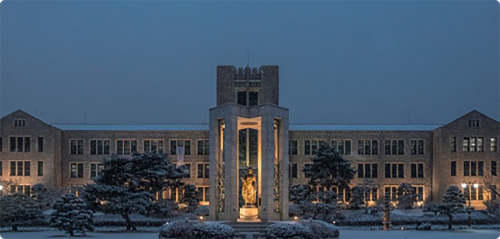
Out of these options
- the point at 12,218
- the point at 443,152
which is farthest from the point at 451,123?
the point at 12,218

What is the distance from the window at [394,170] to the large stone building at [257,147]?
0.09m

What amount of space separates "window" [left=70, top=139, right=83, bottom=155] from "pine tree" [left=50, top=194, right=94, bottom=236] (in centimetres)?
2353

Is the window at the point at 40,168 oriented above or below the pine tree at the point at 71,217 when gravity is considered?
above

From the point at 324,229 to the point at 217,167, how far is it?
6130 mm

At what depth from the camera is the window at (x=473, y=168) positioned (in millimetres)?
53031

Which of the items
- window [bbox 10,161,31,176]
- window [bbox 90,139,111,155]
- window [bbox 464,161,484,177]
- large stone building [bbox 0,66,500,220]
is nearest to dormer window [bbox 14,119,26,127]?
large stone building [bbox 0,66,500,220]

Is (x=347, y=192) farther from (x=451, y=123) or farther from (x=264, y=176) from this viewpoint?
(x=264, y=176)

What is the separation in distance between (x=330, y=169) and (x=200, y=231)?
2494cm

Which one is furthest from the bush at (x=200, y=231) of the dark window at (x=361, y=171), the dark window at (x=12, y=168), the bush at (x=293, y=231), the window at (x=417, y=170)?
the window at (x=417, y=170)

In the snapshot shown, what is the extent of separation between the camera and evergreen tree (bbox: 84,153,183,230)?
35.2 m

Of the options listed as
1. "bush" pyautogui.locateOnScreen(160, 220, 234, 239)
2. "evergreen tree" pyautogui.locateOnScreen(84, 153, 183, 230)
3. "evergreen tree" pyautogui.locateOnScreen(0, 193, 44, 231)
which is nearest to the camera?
"bush" pyautogui.locateOnScreen(160, 220, 234, 239)

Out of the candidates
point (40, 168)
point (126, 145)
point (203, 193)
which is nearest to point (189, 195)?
point (203, 193)

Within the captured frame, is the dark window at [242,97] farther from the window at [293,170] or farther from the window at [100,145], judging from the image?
the window at [100,145]

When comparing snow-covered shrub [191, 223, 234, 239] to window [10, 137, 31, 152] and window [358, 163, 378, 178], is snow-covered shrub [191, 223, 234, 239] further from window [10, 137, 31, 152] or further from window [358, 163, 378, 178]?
window [10, 137, 31, 152]
